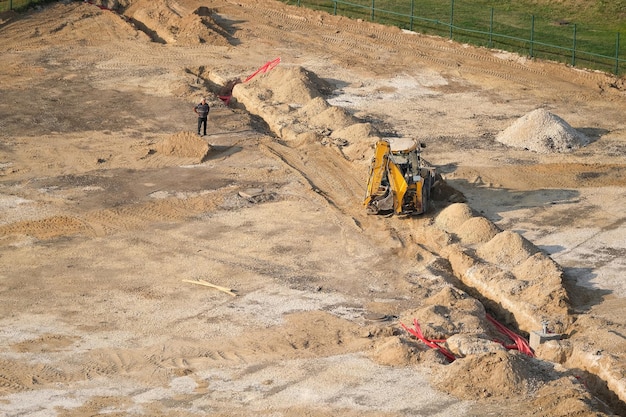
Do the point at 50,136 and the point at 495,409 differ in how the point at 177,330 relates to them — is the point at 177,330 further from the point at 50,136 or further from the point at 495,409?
the point at 50,136

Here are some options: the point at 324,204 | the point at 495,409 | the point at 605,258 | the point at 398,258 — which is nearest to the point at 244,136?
the point at 324,204

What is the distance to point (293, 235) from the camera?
24.8 m

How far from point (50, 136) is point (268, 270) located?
1149cm

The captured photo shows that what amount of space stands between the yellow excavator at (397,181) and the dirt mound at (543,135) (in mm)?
6334

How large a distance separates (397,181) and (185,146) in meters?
7.46

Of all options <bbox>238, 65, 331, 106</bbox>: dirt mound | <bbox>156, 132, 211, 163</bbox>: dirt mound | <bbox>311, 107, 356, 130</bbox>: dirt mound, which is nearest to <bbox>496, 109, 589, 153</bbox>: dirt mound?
<bbox>311, 107, 356, 130</bbox>: dirt mound

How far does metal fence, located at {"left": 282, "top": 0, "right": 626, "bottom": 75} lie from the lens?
1559 inches

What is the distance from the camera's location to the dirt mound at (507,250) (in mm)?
23094

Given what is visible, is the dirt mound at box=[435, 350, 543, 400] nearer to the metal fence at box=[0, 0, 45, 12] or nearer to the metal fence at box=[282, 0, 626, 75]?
the metal fence at box=[282, 0, 626, 75]

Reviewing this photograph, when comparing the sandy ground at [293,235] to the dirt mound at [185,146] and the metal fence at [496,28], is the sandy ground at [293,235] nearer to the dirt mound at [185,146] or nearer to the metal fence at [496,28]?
the dirt mound at [185,146]

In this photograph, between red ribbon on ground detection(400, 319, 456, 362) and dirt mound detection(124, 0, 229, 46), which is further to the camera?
dirt mound detection(124, 0, 229, 46)

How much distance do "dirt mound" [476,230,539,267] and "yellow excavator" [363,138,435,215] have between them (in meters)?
2.42

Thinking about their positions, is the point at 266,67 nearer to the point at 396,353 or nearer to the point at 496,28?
the point at 496,28

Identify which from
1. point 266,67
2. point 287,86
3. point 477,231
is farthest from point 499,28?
point 477,231
